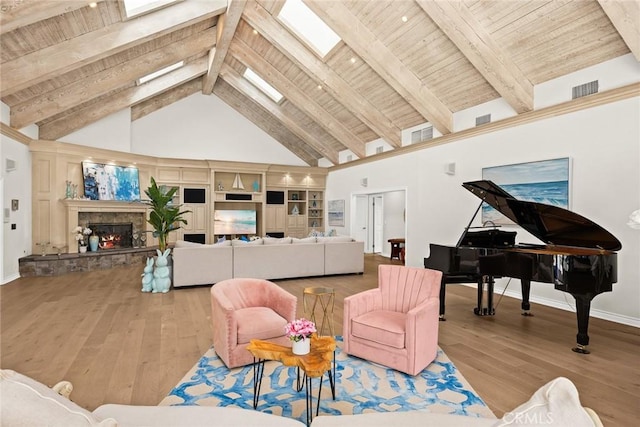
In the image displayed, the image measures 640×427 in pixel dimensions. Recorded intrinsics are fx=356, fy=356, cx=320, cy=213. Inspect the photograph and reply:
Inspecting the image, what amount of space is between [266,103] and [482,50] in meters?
6.26

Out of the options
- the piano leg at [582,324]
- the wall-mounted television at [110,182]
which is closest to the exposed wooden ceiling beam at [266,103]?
the wall-mounted television at [110,182]

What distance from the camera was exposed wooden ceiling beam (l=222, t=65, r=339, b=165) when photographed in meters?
9.43

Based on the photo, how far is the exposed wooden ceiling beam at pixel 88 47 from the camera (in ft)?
16.6

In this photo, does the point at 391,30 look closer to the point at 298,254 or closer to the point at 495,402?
the point at 298,254

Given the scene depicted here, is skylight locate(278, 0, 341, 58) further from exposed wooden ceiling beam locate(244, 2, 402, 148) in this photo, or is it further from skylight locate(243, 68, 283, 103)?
skylight locate(243, 68, 283, 103)

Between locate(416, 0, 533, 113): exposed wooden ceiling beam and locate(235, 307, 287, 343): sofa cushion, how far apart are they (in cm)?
435

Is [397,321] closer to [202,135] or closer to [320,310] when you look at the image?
[320,310]

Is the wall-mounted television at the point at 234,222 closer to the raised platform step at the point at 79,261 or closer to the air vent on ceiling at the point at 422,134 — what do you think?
the raised platform step at the point at 79,261

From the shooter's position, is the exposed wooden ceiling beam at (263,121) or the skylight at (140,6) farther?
the exposed wooden ceiling beam at (263,121)

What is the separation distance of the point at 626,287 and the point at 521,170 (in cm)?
205

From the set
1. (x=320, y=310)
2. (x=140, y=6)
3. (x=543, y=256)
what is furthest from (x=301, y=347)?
(x=140, y=6)

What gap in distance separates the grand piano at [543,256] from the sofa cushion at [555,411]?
2943mm

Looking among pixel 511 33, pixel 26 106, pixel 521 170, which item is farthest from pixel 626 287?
pixel 26 106

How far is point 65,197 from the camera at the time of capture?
25.9 feet
